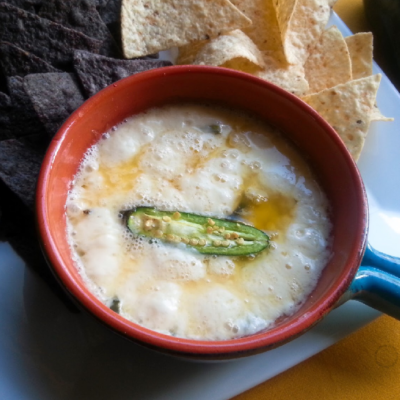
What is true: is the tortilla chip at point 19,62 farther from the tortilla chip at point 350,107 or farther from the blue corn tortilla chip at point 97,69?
the tortilla chip at point 350,107

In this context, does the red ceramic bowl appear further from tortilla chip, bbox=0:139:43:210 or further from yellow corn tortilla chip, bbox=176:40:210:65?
yellow corn tortilla chip, bbox=176:40:210:65

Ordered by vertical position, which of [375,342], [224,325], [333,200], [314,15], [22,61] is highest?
[314,15]

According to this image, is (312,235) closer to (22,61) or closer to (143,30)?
(143,30)

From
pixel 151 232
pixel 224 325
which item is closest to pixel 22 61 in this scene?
pixel 151 232

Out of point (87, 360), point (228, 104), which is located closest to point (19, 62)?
point (228, 104)

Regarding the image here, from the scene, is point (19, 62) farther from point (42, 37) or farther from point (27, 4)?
point (27, 4)
